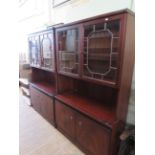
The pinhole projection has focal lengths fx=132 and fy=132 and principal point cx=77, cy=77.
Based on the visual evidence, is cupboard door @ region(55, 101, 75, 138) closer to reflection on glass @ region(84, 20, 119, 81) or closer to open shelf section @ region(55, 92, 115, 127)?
open shelf section @ region(55, 92, 115, 127)

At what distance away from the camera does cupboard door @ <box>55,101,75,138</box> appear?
6.66ft

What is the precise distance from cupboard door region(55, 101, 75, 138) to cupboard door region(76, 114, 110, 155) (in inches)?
5.0

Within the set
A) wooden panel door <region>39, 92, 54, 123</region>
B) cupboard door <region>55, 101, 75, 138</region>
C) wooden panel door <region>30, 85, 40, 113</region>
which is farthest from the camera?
wooden panel door <region>30, 85, 40, 113</region>

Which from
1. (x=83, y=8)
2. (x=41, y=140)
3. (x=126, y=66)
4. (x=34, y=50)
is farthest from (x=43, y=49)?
(x=126, y=66)

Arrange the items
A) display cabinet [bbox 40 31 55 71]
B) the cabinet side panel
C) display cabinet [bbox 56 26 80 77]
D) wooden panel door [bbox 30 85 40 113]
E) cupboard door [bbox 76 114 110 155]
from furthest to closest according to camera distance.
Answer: wooden panel door [bbox 30 85 40 113], display cabinet [bbox 40 31 55 71], display cabinet [bbox 56 26 80 77], cupboard door [bbox 76 114 110 155], the cabinet side panel

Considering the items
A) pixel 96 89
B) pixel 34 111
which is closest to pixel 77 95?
pixel 96 89

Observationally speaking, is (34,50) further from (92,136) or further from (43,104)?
(92,136)

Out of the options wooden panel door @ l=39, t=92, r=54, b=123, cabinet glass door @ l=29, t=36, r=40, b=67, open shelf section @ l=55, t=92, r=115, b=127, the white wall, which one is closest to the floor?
wooden panel door @ l=39, t=92, r=54, b=123

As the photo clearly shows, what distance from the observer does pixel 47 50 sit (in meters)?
2.57

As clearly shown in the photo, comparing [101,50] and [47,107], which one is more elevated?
[101,50]

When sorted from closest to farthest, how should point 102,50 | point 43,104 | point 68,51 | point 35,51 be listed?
point 102,50, point 68,51, point 43,104, point 35,51

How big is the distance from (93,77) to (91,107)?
47cm

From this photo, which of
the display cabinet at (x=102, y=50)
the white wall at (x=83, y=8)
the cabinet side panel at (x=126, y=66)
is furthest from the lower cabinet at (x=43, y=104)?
the white wall at (x=83, y=8)

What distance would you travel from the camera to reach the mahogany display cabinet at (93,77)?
1.41m
